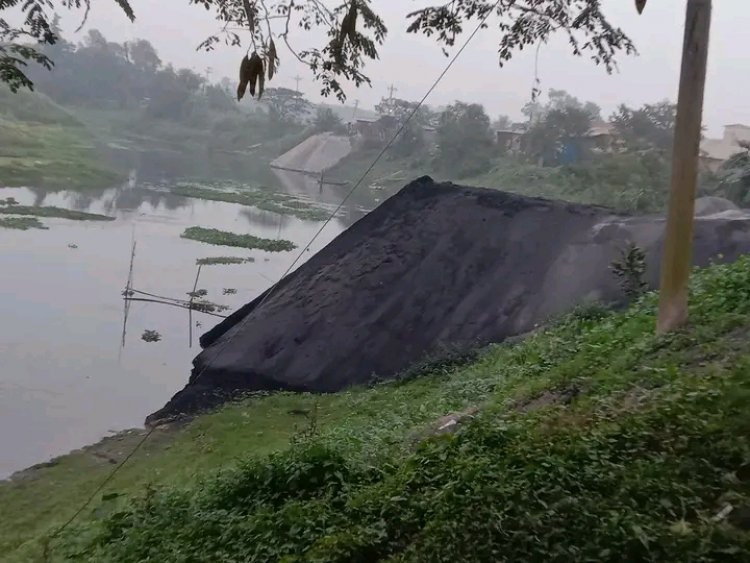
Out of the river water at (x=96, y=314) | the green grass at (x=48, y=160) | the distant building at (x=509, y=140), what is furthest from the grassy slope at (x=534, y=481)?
the green grass at (x=48, y=160)

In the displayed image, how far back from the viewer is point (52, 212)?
27.6 metres

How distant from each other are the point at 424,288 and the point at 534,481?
9.03m

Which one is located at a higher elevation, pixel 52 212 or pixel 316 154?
pixel 316 154

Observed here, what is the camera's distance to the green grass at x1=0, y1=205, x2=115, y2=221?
2688 centimetres

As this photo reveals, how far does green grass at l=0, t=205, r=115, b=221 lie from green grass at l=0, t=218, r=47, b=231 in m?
1.12

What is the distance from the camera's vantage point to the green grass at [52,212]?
26.9m

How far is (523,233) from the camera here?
1245cm

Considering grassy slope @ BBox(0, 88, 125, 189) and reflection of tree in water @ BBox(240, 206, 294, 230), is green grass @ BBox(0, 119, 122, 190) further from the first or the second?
reflection of tree in water @ BBox(240, 206, 294, 230)

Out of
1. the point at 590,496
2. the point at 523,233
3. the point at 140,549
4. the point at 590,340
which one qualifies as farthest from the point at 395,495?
the point at 523,233

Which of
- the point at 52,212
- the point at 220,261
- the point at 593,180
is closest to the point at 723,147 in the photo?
the point at 593,180

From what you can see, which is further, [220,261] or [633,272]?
[220,261]

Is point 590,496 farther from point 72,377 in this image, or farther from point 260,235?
point 260,235

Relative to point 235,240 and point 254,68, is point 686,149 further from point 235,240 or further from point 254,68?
point 235,240

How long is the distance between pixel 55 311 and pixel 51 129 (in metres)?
33.0
